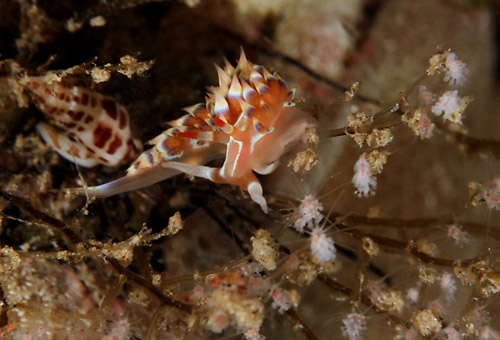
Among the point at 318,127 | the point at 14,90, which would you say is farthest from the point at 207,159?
the point at 14,90

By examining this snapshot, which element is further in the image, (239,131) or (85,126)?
(85,126)

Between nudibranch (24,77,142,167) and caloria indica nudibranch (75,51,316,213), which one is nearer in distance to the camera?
caloria indica nudibranch (75,51,316,213)

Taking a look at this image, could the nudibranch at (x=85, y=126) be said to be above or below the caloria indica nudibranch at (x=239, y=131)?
below

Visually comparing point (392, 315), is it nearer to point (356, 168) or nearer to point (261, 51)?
point (356, 168)

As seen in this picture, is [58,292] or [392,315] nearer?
[392,315]

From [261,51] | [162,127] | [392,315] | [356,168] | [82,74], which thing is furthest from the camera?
[261,51]
